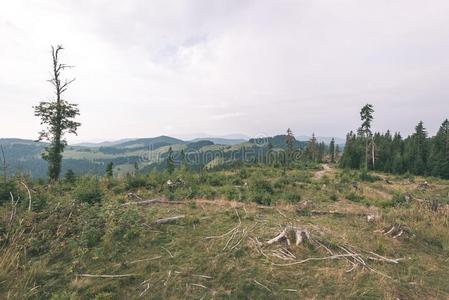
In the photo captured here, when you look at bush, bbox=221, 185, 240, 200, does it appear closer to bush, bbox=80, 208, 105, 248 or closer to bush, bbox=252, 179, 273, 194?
bush, bbox=252, 179, 273, 194

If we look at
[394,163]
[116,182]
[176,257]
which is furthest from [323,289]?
[394,163]

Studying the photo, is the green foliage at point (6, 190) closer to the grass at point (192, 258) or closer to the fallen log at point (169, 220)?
the grass at point (192, 258)

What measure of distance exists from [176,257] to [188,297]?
1127 millimetres

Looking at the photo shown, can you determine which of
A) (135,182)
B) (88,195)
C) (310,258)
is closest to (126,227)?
(88,195)

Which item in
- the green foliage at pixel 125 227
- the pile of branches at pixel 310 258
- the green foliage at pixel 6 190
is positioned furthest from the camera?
the green foliage at pixel 6 190

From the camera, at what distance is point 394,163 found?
46344mm

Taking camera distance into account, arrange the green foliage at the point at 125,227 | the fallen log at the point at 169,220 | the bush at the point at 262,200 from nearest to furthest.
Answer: the green foliage at the point at 125,227, the fallen log at the point at 169,220, the bush at the point at 262,200

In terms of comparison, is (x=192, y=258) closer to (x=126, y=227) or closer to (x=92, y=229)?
(x=126, y=227)

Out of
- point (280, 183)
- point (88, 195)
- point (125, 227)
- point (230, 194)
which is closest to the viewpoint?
point (125, 227)

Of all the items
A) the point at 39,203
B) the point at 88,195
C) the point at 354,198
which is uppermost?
the point at 39,203

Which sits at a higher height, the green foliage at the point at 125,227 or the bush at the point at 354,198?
the green foliage at the point at 125,227

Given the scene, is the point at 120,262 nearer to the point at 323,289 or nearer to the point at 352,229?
the point at 323,289

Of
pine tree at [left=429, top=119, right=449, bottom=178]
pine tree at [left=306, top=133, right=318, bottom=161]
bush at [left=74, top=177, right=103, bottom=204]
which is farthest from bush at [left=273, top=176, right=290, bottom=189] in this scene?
pine tree at [left=306, top=133, right=318, bottom=161]

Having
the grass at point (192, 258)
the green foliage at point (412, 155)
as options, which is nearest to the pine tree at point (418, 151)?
the green foliage at point (412, 155)
